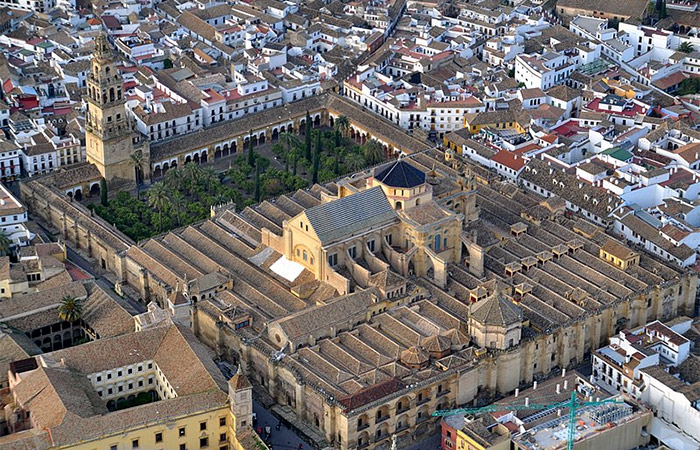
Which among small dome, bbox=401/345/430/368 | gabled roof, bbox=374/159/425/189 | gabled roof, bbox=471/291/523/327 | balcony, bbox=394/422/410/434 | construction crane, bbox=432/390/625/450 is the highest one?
gabled roof, bbox=374/159/425/189

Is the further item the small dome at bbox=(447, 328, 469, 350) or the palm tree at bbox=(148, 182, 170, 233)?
the palm tree at bbox=(148, 182, 170, 233)

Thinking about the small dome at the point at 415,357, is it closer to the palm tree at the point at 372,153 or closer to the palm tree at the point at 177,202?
the palm tree at the point at 177,202

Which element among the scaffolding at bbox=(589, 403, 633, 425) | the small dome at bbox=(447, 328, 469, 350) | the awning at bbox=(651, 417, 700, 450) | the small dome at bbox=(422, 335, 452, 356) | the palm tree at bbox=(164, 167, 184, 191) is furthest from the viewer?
the palm tree at bbox=(164, 167, 184, 191)

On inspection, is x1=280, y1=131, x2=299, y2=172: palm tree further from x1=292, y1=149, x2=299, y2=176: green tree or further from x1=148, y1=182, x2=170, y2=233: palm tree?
x1=148, y1=182, x2=170, y2=233: palm tree

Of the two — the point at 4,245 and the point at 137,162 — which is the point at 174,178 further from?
the point at 4,245

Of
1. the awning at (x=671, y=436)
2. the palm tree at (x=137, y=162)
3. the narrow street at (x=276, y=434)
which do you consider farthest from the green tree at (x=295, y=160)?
the awning at (x=671, y=436)

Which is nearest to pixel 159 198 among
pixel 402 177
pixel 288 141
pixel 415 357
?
pixel 288 141

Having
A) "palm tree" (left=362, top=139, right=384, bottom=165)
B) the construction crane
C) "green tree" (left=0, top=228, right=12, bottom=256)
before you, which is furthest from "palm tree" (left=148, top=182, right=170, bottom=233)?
the construction crane
